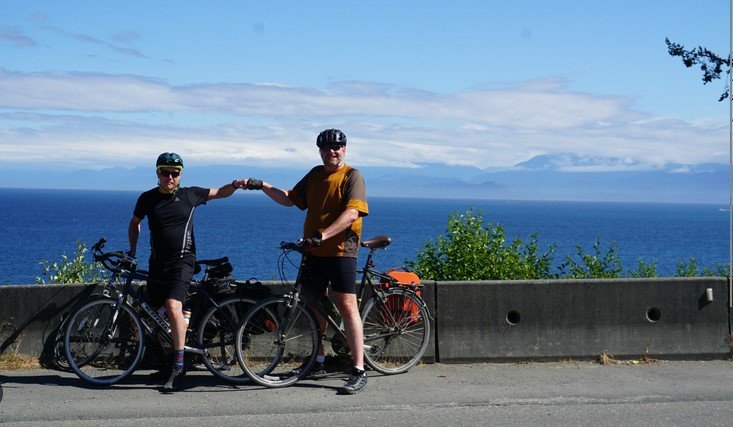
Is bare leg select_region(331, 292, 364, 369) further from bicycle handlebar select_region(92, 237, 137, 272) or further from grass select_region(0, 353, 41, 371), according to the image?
grass select_region(0, 353, 41, 371)

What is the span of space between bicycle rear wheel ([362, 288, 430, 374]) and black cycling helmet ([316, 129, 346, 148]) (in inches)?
61.2

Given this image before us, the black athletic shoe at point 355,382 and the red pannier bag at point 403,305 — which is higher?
the red pannier bag at point 403,305

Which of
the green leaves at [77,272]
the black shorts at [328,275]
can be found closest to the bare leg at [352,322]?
the black shorts at [328,275]

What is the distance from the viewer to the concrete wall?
895 cm

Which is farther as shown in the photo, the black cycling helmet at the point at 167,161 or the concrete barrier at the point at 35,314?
the concrete barrier at the point at 35,314

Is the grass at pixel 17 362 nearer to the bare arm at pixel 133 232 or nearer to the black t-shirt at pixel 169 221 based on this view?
the bare arm at pixel 133 232

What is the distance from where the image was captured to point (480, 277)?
10586 mm

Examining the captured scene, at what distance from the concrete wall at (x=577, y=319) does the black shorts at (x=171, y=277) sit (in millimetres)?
2298

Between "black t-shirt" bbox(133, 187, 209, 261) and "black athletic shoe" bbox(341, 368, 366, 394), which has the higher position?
"black t-shirt" bbox(133, 187, 209, 261)

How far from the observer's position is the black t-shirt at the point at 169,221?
804 centimetres

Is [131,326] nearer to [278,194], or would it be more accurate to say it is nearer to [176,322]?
[176,322]

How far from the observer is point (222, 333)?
→ 827 cm

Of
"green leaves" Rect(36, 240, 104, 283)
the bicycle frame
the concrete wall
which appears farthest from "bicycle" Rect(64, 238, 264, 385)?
the concrete wall

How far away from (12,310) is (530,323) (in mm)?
4863
